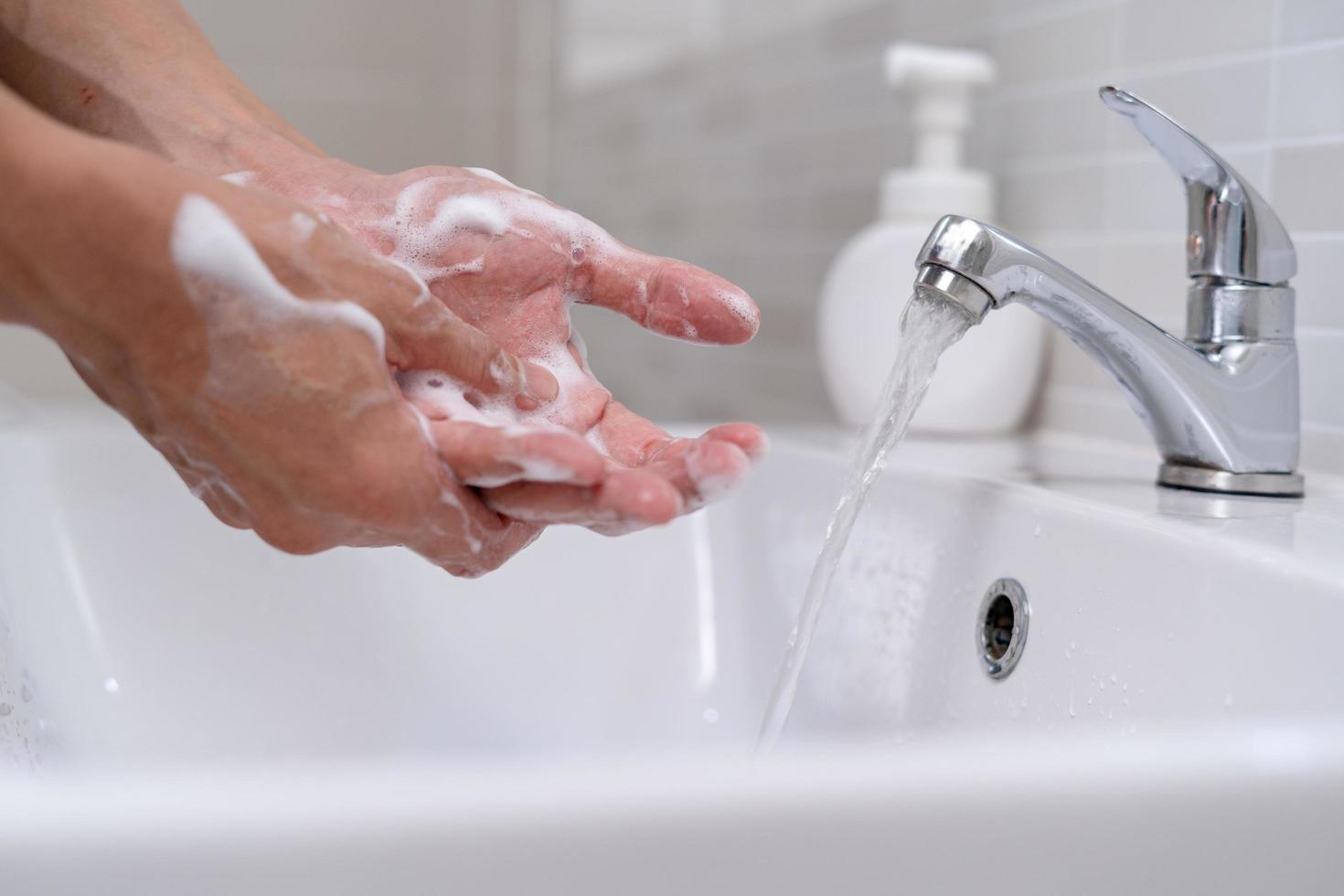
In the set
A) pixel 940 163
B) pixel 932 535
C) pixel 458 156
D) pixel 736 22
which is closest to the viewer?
pixel 932 535

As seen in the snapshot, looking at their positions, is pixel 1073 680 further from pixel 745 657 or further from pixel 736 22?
pixel 736 22

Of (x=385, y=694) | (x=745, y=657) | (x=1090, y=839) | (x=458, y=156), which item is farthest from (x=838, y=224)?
(x=1090, y=839)

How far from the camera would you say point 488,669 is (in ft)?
2.52

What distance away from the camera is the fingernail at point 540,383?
560 mm

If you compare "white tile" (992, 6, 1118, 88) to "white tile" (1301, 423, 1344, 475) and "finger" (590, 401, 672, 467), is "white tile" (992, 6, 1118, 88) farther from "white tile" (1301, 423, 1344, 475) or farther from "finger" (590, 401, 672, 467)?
"finger" (590, 401, 672, 467)

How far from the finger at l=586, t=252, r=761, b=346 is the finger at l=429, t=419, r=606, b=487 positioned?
0.41ft

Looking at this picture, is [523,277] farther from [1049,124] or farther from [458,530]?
[1049,124]

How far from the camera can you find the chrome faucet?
0.59m

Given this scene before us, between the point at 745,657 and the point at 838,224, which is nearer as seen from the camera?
the point at 745,657

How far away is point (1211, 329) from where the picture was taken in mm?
618

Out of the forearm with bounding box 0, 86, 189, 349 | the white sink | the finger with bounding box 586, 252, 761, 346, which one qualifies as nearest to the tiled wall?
the white sink

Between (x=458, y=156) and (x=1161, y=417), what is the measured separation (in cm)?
125

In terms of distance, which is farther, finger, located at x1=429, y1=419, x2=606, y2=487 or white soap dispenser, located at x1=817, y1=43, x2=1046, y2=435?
white soap dispenser, located at x1=817, y1=43, x2=1046, y2=435

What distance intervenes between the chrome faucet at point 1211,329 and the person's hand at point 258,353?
0.25 metres
